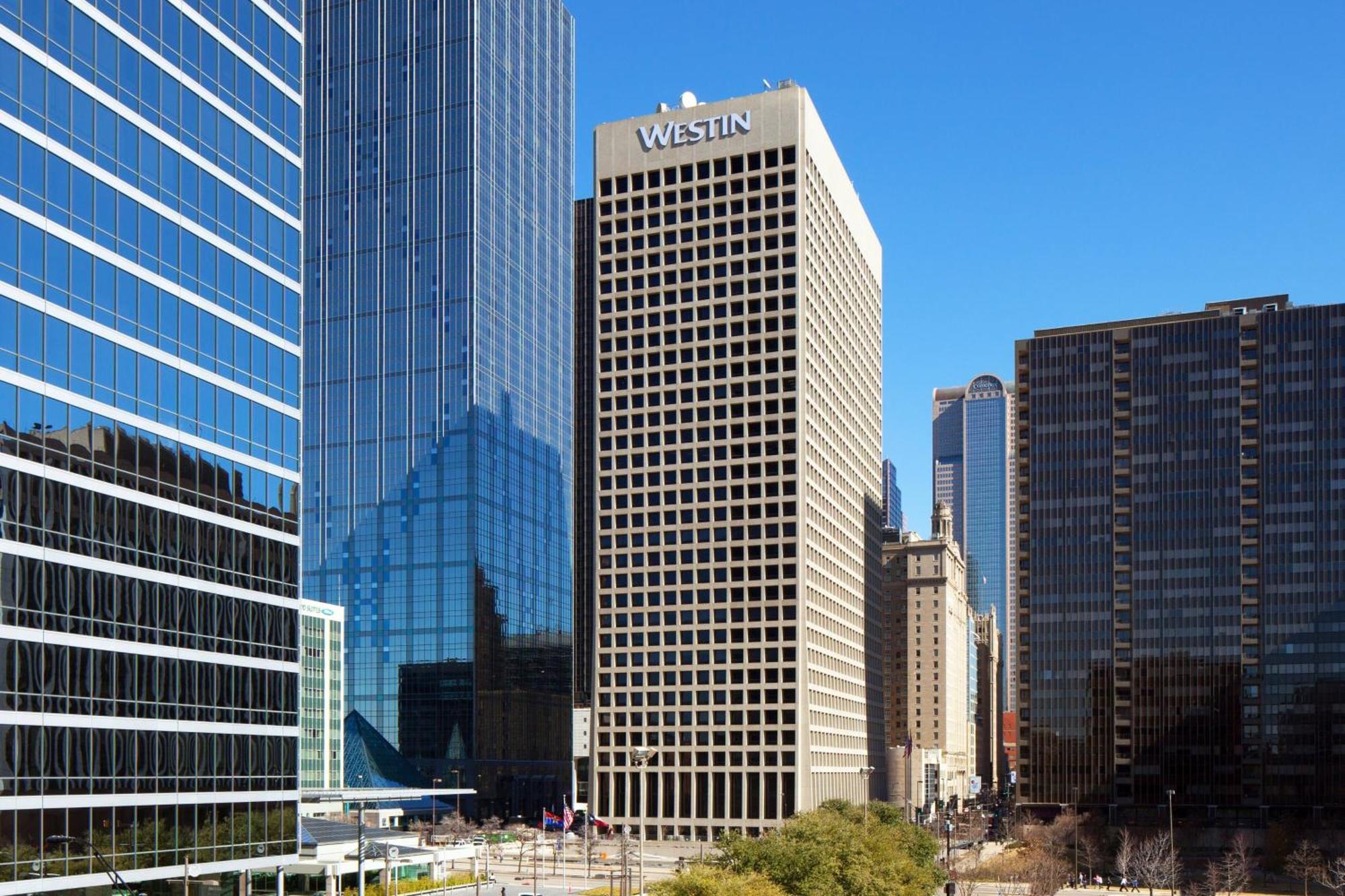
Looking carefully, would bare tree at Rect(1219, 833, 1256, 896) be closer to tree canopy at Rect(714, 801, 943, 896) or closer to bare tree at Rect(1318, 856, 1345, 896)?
bare tree at Rect(1318, 856, 1345, 896)

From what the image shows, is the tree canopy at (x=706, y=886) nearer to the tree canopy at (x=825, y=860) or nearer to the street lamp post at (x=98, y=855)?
the tree canopy at (x=825, y=860)

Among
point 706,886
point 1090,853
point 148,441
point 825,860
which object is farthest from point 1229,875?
point 148,441

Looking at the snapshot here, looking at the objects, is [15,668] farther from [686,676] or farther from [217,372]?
[686,676]

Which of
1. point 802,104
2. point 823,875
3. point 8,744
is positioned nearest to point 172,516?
point 8,744

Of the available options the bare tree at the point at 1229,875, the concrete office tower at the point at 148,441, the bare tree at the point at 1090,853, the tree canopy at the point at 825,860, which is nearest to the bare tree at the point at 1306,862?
the bare tree at the point at 1229,875

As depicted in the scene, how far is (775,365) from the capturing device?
19500cm

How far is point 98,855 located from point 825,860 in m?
46.3

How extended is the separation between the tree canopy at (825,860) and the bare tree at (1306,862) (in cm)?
6983

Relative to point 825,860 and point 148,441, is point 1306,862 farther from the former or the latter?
point 148,441

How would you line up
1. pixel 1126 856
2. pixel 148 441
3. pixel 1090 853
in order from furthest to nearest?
pixel 1090 853, pixel 1126 856, pixel 148 441

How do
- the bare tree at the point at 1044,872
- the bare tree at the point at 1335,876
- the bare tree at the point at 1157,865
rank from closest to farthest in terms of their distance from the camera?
the bare tree at the point at 1044,872
the bare tree at the point at 1335,876
the bare tree at the point at 1157,865

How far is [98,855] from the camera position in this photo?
216 feet

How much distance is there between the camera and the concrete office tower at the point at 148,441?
67.8m

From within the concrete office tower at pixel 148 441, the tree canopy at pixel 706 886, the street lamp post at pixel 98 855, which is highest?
the concrete office tower at pixel 148 441
